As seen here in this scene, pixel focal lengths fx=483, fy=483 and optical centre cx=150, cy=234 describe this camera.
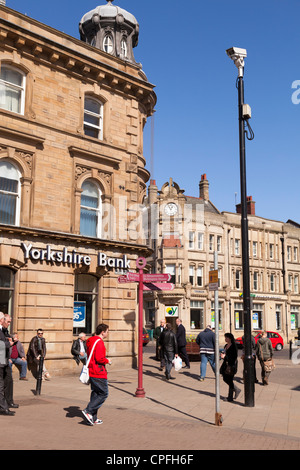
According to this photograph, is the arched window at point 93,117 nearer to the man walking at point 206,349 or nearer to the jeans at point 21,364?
the man walking at point 206,349

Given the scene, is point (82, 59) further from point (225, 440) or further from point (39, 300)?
point (225, 440)

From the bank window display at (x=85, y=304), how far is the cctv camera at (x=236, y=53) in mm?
10373

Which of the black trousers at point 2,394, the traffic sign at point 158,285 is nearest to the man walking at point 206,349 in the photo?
the traffic sign at point 158,285

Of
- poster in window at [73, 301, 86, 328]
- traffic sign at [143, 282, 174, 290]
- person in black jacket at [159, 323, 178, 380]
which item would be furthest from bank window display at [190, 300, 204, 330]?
traffic sign at [143, 282, 174, 290]

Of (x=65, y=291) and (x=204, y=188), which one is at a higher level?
(x=204, y=188)

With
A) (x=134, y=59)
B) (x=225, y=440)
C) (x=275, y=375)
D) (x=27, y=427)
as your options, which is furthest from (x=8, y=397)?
(x=134, y=59)

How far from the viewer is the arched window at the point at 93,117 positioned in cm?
2020

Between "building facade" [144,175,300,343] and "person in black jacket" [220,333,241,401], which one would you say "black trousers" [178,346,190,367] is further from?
"building facade" [144,175,300,343]

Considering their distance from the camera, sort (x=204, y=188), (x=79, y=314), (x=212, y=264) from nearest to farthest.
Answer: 1. (x=79, y=314)
2. (x=212, y=264)
3. (x=204, y=188)

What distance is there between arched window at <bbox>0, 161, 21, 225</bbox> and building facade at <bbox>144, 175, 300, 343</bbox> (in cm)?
2981

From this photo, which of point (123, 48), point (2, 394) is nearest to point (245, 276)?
point (2, 394)

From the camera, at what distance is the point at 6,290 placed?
16.9 metres

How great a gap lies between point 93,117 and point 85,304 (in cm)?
787

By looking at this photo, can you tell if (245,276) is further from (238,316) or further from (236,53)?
(238,316)
